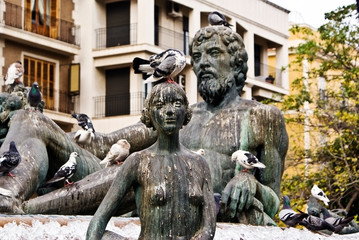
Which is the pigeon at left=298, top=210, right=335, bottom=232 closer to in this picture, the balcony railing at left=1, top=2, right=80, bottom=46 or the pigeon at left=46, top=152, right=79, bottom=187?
the pigeon at left=46, top=152, right=79, bottom=187

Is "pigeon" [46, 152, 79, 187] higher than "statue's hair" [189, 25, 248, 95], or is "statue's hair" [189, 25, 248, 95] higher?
"statue's hair" [189, 25, 248, 95]

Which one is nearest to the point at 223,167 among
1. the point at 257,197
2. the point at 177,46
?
the point at 257,197

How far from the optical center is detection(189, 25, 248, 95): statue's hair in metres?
9.25

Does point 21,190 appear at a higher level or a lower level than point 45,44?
lower

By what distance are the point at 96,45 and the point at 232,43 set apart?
135ft

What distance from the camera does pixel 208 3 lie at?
51.9 m

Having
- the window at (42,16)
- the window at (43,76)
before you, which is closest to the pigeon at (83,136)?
the window at (43,76)

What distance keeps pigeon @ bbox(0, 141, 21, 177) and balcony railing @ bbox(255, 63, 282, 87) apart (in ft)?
153

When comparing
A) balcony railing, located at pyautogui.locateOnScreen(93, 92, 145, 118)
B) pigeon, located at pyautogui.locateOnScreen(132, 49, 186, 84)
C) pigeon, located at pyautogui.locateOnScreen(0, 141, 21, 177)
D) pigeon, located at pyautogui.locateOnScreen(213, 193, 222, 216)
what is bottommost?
pigeon, located at pyautogui.locateOnScreen(213, 193, 222, 216)

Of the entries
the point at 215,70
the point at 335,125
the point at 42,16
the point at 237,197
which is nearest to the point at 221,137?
the point at 215,70

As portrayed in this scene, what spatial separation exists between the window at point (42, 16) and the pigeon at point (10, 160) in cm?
3904

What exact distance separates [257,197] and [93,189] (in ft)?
4.76

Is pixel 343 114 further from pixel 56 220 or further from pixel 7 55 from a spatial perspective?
pixel 56 220

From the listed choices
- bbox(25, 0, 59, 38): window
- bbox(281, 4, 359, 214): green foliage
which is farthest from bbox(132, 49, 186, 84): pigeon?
bbox(25, 0, 59, 38): window
